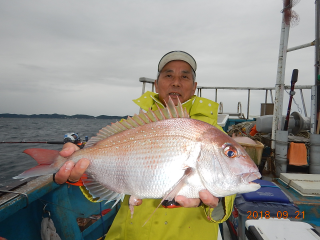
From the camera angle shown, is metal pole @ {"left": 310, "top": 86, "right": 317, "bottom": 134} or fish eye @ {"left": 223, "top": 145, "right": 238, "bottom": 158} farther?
metal pole @ {"left": 310, "top": 86, "right": 317, "bottom": 134}

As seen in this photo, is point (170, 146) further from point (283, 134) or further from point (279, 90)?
point (279, 90)

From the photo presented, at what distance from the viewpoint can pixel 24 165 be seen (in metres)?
9.94

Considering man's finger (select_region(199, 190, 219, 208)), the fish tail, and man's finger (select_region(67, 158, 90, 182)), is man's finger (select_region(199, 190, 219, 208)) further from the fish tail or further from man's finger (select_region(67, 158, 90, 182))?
the fish tail

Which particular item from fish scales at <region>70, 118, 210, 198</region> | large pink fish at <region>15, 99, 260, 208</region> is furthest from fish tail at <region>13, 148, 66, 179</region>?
fish scales at <region>70, 118, 210, 198</region>

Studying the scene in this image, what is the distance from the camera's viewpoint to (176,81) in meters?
2.57

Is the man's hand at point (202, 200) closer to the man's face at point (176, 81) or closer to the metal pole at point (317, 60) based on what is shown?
the man's face at point (176, 81)

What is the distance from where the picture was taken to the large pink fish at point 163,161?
145 cm

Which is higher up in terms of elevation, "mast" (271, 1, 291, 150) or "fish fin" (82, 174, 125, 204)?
"mast" (271, 1, 291, 150)

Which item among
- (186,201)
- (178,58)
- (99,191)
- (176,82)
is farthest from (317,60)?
(99,191)

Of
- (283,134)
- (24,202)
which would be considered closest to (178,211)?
(24,202)

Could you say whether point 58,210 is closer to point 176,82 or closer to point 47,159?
point 47,159

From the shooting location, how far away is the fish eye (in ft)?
4.86

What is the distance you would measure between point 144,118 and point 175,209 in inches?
43.6

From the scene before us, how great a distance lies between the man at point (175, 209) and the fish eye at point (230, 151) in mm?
358
